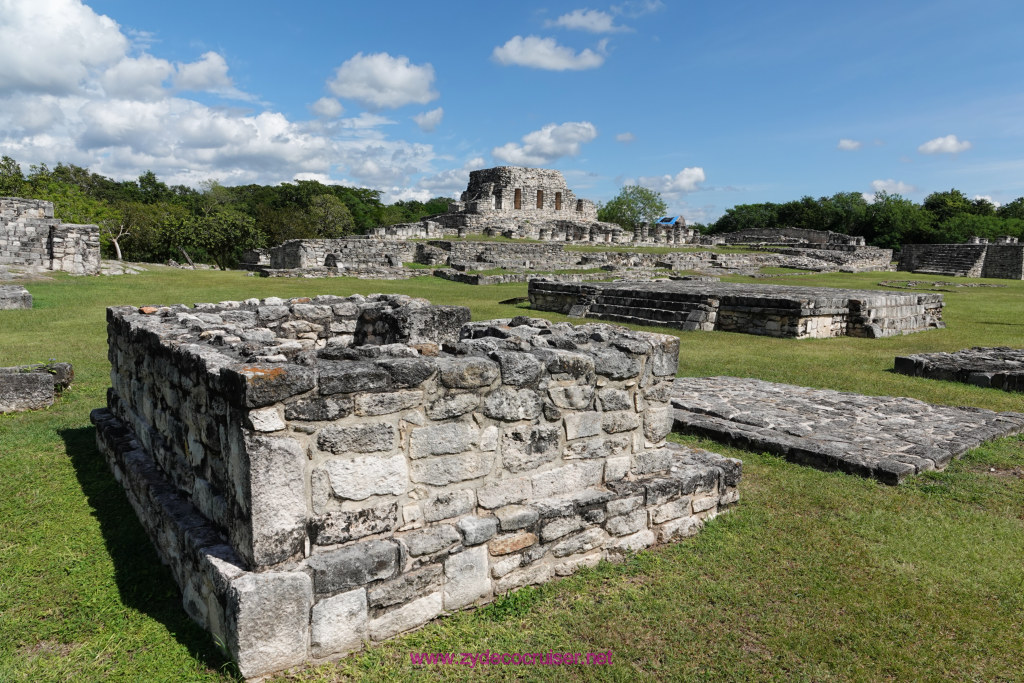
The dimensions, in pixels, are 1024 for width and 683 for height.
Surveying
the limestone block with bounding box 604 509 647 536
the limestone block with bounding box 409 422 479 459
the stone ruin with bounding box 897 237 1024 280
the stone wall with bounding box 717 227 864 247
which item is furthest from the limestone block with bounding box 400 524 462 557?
the stone wall with bounding box 717 227 864 247

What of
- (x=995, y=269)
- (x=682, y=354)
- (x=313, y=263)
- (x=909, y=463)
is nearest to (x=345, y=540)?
(x=909, y=463)

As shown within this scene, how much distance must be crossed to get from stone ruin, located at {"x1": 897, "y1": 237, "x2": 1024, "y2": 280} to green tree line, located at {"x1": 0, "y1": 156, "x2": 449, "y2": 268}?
44.2 m

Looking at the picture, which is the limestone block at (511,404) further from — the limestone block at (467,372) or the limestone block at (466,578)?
the limestone block at (466,578)

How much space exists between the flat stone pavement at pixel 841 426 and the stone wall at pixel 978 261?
127 ft

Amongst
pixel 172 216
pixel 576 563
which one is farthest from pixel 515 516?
pixel 172 216

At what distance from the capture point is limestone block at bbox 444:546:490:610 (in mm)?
3473

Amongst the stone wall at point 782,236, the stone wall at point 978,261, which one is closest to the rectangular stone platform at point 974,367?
the stone wall at point 978,261

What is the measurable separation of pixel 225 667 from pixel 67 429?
5.06 meters

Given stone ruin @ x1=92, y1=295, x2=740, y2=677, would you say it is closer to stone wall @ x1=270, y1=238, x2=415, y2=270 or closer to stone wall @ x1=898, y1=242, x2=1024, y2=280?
stone wall @ x1=270, y1=238, x2=415, y2=270

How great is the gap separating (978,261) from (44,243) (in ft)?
164

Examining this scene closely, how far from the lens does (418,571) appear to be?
3.35 metres

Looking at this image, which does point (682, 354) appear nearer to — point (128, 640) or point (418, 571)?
point (418, 571)

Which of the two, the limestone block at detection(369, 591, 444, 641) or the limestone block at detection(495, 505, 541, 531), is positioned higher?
the limestone block at detection(495, 505, 541, 531)

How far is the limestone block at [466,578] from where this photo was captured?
347cm
